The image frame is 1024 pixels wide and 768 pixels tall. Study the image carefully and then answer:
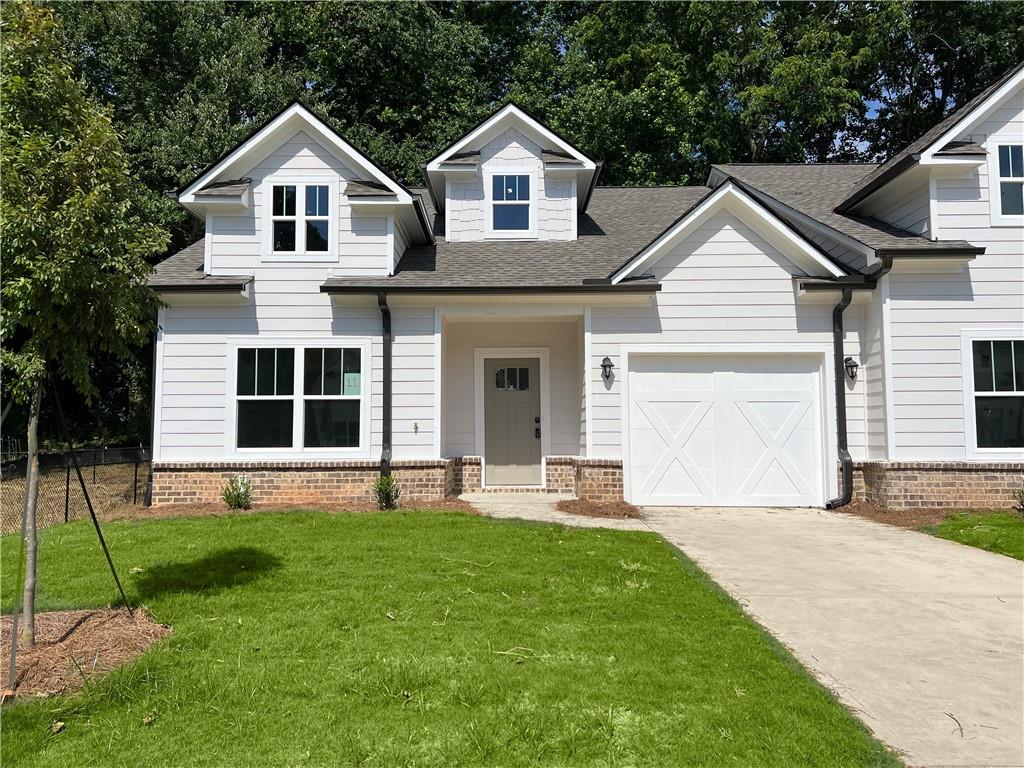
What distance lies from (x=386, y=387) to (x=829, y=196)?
10115 mm

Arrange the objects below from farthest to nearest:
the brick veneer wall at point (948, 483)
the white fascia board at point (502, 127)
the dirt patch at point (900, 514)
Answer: the white fascia board at point (502, 127), the brick veneer wall at point (948, 483), the dirt patch at point (900, 514)

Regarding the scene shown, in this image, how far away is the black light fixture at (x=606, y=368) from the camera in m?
11.0

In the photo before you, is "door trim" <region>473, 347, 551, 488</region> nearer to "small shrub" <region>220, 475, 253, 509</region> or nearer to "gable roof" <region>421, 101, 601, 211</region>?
"gable roof" <region>421, 101, 601, 211</region>

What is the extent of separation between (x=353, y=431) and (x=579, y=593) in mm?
6596

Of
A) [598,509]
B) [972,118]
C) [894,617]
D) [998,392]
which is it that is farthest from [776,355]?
[894,617]

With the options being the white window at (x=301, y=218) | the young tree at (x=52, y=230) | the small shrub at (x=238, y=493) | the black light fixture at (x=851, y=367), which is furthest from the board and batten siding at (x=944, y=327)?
the young tree at (x=52, y=230)

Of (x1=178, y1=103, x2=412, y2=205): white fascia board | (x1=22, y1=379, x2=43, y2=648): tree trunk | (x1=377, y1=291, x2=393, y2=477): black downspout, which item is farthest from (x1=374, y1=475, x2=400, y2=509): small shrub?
(x1=22, y1=379, x2=43, y2=648): tree trunk

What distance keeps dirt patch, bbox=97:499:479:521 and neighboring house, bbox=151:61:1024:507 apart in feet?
1.03

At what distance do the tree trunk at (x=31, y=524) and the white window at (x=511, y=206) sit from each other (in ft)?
32.1

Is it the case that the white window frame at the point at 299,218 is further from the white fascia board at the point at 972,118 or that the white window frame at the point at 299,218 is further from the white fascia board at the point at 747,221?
the white fascia board at the point at 972,118

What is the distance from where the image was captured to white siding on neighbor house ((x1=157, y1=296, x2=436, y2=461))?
11.1 metres

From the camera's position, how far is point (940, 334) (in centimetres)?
1042

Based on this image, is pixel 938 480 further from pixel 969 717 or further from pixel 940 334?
pixel 969 717

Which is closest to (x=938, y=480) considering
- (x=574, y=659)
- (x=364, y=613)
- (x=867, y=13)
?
(x=574, y=659)
